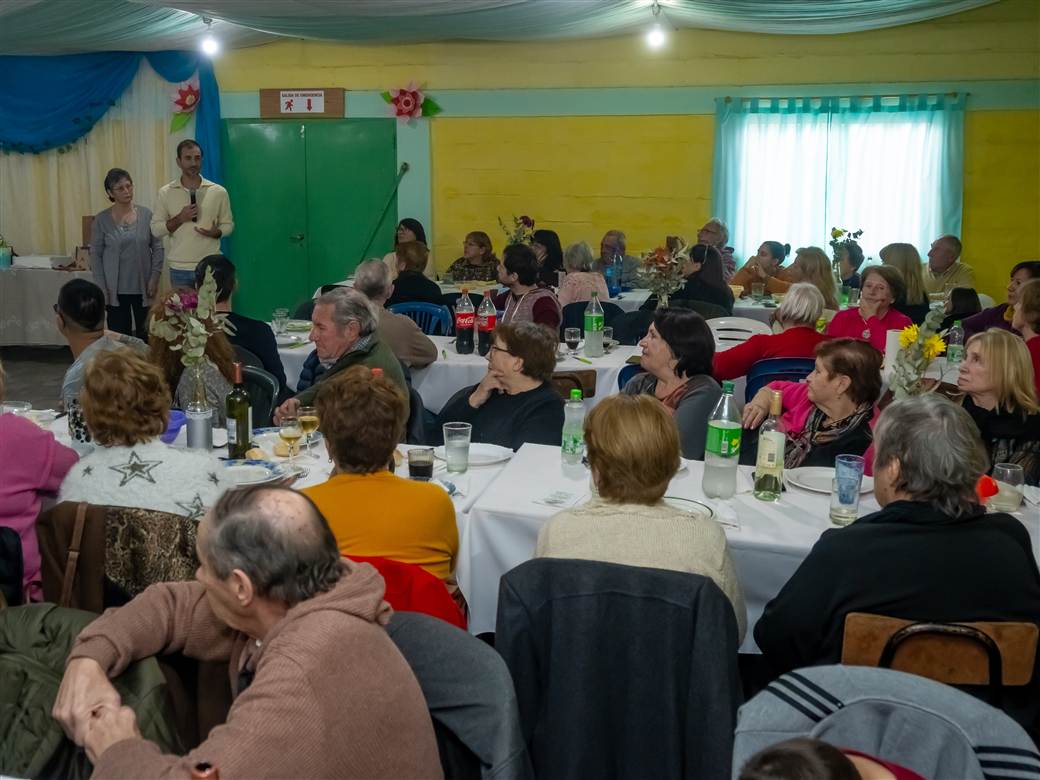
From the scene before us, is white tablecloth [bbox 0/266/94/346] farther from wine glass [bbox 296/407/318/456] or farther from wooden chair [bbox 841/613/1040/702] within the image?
wooden chair [bbox 841/613/1040/702]

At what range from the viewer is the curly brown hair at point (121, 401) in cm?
274

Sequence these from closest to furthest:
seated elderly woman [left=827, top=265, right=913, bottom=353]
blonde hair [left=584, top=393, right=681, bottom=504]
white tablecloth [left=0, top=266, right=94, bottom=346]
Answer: blonde hair [left=584, top=393, right=681, bottom=504] < seated elderly woman [left=827, top=265, right=913, bottom=353] < white tablecloth [left=0, top=266, right=94, bottom=346]

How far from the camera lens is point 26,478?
109 inches

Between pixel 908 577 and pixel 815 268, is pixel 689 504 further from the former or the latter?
pixel 815 268

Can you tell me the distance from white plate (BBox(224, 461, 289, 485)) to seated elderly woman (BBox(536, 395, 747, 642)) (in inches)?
44.6

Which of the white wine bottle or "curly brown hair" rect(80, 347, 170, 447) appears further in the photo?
the white wine bottle

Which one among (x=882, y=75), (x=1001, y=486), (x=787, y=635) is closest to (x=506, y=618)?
(x=787, y=635)

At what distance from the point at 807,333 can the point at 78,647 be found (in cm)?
375

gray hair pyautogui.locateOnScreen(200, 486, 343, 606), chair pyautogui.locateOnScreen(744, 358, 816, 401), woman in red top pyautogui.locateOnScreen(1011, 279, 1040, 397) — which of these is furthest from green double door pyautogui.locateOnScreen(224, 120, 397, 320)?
gray hair pyautogui.locateOnScreen(200, 486, 343, 606)

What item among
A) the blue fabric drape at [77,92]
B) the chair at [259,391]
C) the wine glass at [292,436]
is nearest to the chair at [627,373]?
the chair at [259,391]

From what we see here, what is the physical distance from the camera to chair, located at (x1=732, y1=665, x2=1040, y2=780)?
1517 mm

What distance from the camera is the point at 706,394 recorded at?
3.71m

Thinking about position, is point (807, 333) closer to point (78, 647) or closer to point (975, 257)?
point (78, 647)

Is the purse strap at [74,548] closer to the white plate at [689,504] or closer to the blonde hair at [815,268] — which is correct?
the white plate at [689,504]
